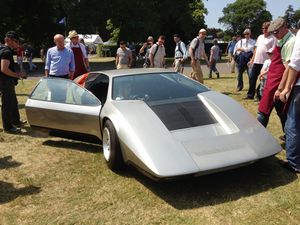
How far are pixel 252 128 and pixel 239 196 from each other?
3.14 feet

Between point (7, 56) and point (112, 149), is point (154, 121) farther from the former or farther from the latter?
point (7, 56)

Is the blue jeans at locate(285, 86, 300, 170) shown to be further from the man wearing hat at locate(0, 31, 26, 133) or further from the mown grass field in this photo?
the man wearing hat at locate(0, 31, 26, 133)

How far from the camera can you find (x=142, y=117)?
15.9 ft

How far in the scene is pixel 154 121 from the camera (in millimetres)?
4762

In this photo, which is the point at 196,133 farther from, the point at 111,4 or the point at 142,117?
the point at 111,4

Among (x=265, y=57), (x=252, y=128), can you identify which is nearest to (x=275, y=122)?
(x=265, y=57)

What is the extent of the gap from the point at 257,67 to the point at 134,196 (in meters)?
6.29

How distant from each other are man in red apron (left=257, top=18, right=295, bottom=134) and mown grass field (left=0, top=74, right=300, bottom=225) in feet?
2.27

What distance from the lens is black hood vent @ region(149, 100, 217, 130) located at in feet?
15.7

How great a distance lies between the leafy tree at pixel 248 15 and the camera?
106188 mm

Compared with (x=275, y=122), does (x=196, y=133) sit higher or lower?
higher

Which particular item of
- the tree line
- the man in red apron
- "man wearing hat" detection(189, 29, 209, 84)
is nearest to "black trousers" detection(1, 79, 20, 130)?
the man in red apron

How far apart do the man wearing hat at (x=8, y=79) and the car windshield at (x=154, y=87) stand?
249 cm

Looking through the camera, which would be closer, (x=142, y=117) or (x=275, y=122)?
(x=142, y=117)
